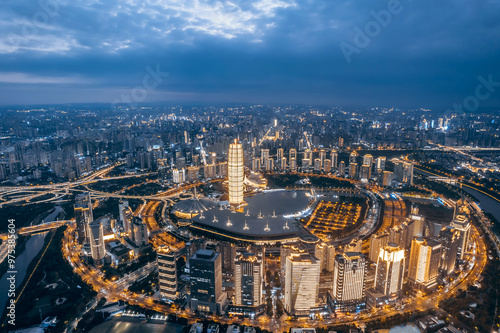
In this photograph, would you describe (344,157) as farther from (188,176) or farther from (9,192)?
(9,192)

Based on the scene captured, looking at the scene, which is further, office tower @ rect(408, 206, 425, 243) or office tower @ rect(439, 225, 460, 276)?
office tower @ rect(408, 206, 425, 243)

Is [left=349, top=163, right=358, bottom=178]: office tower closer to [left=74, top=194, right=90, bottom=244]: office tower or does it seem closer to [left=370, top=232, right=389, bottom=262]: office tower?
[left=370, top=232, right=389, bottom=262]: office tower

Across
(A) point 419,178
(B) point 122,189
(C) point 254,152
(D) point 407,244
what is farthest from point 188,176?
(A) point 419,178

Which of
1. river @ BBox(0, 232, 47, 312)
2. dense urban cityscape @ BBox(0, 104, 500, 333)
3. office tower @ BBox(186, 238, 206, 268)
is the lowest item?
river @ BBox(0, 232, 47, 312)

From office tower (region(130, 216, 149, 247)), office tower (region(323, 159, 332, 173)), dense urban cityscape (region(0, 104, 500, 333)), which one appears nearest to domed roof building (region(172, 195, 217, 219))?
dense urban cityscape (region(0, 104, 500, 333))

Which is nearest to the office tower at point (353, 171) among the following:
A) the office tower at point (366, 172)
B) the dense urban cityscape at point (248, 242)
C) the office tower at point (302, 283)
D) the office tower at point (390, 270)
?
the dense urban cityscape at point (248, 242)

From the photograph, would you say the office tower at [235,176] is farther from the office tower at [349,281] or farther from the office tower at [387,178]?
the office tower at [387,178]
